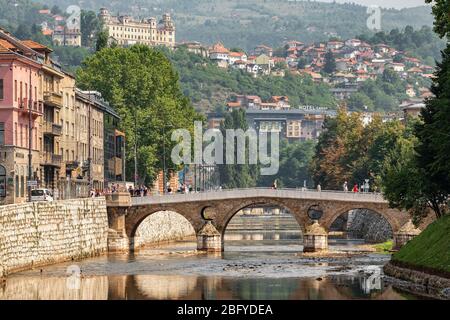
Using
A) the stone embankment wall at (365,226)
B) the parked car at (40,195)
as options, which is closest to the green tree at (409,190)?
the parked car at (40,195)

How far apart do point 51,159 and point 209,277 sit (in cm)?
3669

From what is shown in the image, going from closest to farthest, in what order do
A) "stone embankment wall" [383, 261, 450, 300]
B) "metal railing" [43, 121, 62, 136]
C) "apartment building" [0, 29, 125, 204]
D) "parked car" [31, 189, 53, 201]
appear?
"stone embankment wall" [383, 261, 450, 300] < "parked car" [31, 189, 53, 201] < "apartment building" [0, 29, 125, 204] < "metal railing" [43, 121, 62, 136]

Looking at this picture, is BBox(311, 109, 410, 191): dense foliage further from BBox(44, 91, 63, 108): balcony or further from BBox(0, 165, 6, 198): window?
BBox(0, 165, 6, 198): window

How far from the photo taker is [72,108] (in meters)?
143

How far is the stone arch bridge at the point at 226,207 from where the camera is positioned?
131875mm

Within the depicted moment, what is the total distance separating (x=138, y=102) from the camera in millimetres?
172125

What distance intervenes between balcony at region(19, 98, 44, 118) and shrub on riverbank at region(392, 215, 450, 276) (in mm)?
36719

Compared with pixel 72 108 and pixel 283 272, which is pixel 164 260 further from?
pixel 72 108

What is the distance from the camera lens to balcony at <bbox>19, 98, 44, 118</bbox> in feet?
399

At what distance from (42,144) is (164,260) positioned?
17.8 m

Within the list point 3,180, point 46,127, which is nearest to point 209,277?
point 3,180

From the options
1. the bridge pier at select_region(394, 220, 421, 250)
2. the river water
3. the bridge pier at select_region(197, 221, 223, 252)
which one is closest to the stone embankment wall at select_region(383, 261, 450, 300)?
the river water

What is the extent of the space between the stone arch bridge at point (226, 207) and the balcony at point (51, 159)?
5.52 metres
